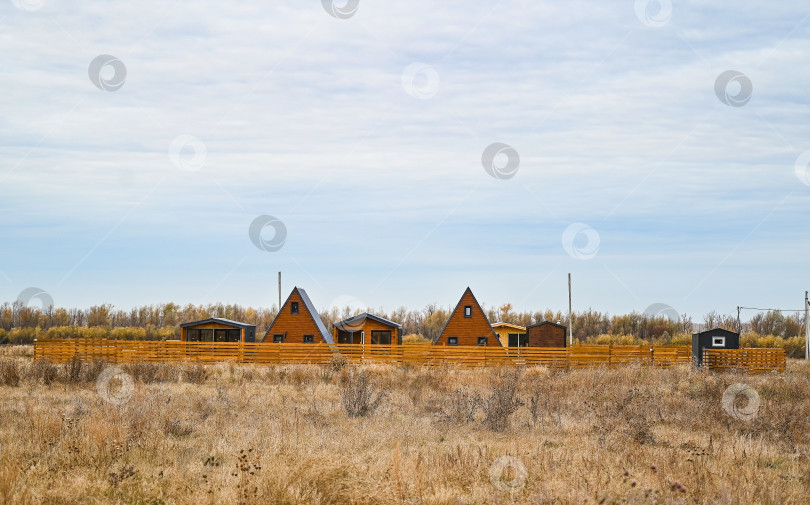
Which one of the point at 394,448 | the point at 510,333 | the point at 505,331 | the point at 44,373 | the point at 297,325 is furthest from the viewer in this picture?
the point at 510,333

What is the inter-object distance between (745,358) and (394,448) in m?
28.6

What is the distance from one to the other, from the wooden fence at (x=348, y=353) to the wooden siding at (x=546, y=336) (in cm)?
566

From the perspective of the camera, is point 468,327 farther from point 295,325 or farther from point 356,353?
point 295,325

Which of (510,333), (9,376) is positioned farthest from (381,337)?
(9,376)

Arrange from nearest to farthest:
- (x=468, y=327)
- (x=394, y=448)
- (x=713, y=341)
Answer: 1. (x=394, y=448)
2. (x=713, y=341)
3. (x=468, y=327)

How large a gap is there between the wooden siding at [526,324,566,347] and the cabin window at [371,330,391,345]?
370 inches

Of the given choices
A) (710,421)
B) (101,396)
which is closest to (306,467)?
(710,421)

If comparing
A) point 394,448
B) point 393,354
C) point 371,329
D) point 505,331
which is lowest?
point 393,354

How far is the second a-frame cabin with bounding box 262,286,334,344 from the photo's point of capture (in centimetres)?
3922

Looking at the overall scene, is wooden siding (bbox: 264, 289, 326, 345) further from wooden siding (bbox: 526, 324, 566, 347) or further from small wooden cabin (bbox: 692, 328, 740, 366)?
small wooden cabin (bbox: 692, 328, 740, 366)

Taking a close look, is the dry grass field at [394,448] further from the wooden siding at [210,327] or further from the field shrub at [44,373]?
the wooden siding at [210,327]

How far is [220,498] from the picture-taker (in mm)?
7539

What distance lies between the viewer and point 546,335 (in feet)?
144

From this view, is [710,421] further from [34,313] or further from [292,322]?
[34,313]
